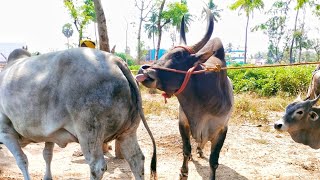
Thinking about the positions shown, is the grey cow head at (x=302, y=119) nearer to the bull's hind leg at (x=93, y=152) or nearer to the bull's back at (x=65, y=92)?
the bull's back at (x=65, y=92)

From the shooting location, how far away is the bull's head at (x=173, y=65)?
3.45 meters

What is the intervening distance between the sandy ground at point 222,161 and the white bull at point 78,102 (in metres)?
1.45

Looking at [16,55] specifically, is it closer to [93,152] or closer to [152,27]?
[93,152]

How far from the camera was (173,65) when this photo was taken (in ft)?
11.8

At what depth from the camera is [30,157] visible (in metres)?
5.28

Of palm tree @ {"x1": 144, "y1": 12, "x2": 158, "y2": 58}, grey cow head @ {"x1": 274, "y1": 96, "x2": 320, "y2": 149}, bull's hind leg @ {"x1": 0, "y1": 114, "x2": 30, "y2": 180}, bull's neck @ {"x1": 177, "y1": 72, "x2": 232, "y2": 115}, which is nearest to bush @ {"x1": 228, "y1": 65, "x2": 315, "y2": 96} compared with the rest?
bull's neck @ {"x1": 177, "y1": 72, "x2": 232, "y2": 115}

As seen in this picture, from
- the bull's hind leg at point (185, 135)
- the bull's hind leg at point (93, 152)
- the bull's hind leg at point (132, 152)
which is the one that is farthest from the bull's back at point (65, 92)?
the bull's hind leg at point (185, 135)

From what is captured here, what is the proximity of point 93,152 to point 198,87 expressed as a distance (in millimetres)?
1318

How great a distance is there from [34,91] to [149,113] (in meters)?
5.89

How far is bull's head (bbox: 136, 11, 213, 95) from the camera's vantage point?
3.45 metres

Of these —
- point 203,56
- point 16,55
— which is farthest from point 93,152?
point 16,55

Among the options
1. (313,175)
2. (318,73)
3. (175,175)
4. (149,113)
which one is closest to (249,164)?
(313,175)

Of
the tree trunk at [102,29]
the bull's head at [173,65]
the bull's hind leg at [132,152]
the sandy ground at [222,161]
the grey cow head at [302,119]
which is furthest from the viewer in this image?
the tree trunk at [102,29]

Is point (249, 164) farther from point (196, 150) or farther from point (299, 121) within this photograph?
point (299, 121)
